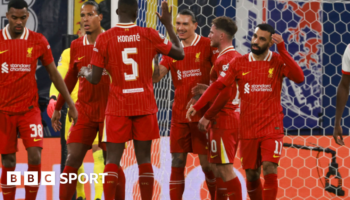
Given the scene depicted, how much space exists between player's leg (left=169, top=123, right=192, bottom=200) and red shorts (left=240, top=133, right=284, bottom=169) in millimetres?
632

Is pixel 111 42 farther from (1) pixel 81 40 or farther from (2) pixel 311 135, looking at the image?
(2) pixel 311 135

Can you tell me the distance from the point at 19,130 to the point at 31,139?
155 mm

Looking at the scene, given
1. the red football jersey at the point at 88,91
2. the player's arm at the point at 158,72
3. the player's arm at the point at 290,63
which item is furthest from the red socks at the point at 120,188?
the player's arm at the point at 290,63

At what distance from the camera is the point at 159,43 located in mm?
3670

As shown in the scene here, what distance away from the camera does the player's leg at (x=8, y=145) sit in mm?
3938

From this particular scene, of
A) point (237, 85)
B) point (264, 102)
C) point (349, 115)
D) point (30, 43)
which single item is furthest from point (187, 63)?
point (349, 115)

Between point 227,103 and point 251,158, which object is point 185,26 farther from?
point 251,158

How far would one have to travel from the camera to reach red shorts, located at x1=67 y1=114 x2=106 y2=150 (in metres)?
4.22

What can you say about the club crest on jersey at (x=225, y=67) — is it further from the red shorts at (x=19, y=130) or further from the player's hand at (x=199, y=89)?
the red shorts at (x=19, y=130)

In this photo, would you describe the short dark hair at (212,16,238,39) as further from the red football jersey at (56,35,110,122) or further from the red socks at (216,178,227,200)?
the red socks at (216,178,227,200)

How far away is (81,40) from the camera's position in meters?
4.38

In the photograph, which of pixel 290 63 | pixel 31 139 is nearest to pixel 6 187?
pixel 31 139

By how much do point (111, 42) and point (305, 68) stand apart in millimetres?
3229

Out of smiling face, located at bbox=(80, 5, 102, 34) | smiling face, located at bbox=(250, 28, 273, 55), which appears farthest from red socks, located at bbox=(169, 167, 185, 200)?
smiling face, located at bbox=(80, 5, 102, 34)
